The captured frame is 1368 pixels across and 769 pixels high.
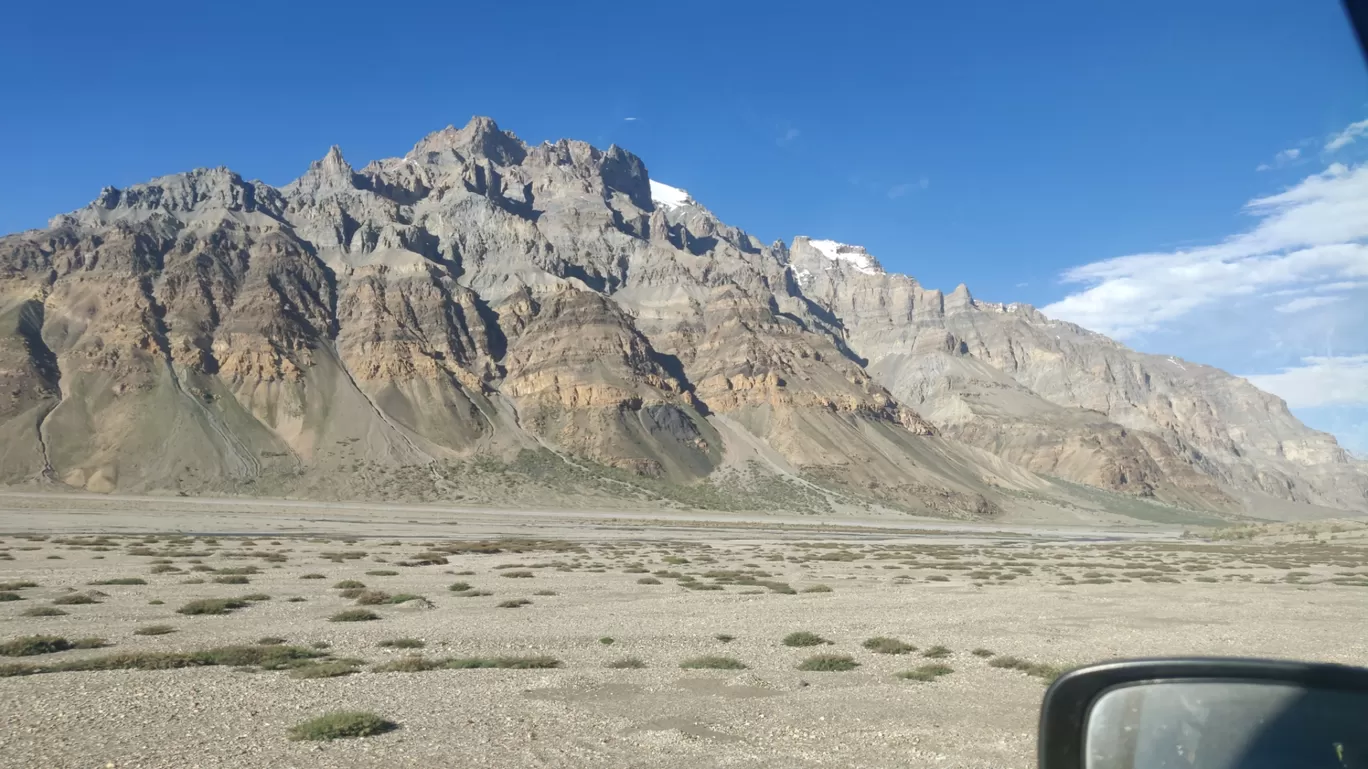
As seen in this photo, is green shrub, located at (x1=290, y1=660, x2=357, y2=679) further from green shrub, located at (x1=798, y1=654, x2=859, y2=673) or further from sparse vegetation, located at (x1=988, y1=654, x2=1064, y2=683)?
sparse vegetation, located at (x1=988, y1=654, x2=1064, y2=683)

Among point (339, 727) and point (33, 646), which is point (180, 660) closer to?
point (33, 646)

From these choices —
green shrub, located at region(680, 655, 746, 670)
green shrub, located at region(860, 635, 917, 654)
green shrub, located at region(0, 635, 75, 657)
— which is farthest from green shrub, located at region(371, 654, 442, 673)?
green shrub, located at region(860, 635, 917, 654)

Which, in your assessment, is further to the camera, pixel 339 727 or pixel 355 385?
pixel 355 385

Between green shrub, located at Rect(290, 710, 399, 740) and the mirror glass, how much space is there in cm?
960

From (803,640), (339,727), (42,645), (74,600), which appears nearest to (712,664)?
(803,640)

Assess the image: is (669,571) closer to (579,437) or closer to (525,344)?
(579,437)

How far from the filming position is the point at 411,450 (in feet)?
468

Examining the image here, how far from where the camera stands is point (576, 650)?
17469mm

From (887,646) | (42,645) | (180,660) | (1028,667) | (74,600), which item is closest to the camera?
(180,660)

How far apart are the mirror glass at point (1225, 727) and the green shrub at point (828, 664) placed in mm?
13156

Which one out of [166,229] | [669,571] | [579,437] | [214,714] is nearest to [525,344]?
[579,437]

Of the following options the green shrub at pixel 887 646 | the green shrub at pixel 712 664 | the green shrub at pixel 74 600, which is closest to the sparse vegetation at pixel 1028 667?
the green shrub at pixel 887 646

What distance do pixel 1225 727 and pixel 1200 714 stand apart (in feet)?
0.28

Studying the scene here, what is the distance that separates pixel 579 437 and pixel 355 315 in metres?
58.8
